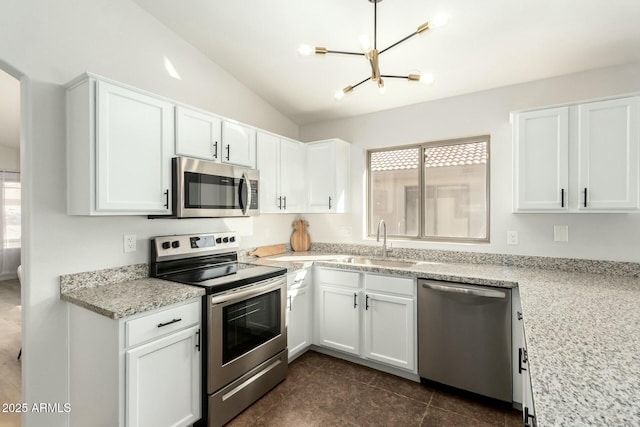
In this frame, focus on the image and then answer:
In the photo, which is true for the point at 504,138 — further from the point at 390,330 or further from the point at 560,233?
the point at 390,330

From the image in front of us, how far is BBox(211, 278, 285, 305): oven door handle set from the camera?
204 cm

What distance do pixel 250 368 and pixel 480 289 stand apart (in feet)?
5.77

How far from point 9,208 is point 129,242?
242 inches

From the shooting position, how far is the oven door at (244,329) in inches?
79.6

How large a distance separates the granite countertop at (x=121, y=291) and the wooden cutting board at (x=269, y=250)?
1.17m

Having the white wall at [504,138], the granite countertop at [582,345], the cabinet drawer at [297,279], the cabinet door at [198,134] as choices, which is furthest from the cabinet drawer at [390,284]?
the cabinet door at [198,134]

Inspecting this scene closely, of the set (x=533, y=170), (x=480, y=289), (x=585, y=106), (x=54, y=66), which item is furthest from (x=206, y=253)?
(x=585, y=106)

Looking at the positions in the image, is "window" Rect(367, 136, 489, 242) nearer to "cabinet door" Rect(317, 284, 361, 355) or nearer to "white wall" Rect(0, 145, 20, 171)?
"cabinet door" Rect(317, 284, 361, 355)

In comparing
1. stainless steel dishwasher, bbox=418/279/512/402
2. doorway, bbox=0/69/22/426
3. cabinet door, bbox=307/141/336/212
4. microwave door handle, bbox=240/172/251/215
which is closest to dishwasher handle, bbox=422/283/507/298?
stainless steel dishwasher, bbox=418/279/512/402

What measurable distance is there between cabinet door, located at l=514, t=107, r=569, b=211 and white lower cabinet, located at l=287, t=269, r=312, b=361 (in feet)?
6.25

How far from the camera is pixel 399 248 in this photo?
3291 millimetres

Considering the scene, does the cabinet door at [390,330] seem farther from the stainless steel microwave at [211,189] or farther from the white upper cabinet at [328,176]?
the stainless steel microwave at [211,189]

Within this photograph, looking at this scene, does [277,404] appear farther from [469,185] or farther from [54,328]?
[469,185]

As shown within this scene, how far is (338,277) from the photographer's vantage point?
2.92 meters
